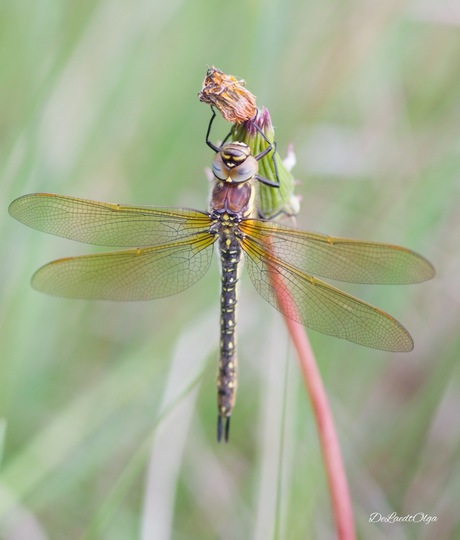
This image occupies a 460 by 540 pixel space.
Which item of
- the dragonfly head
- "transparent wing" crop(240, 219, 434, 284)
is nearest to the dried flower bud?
the dragonfly head

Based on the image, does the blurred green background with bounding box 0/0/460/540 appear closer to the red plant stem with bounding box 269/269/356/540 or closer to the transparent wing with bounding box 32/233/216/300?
the transparent wing with bounding box 32/233/216/300

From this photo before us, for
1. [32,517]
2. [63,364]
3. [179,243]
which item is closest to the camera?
[179,243]

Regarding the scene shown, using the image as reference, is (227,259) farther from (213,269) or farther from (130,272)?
(213,269)

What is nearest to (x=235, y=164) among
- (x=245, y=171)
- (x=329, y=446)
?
(x=245, y=171)

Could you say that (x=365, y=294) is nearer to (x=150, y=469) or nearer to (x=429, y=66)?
(x=150, y=469)

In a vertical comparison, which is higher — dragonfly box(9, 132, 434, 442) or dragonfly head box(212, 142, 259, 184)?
dragonfly head box(212, 142, 259, 184)

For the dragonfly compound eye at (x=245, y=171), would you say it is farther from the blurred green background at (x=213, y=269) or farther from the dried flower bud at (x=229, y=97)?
the blurred green background at (x=213, y=269)

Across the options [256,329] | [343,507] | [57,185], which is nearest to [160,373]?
[256,329]
